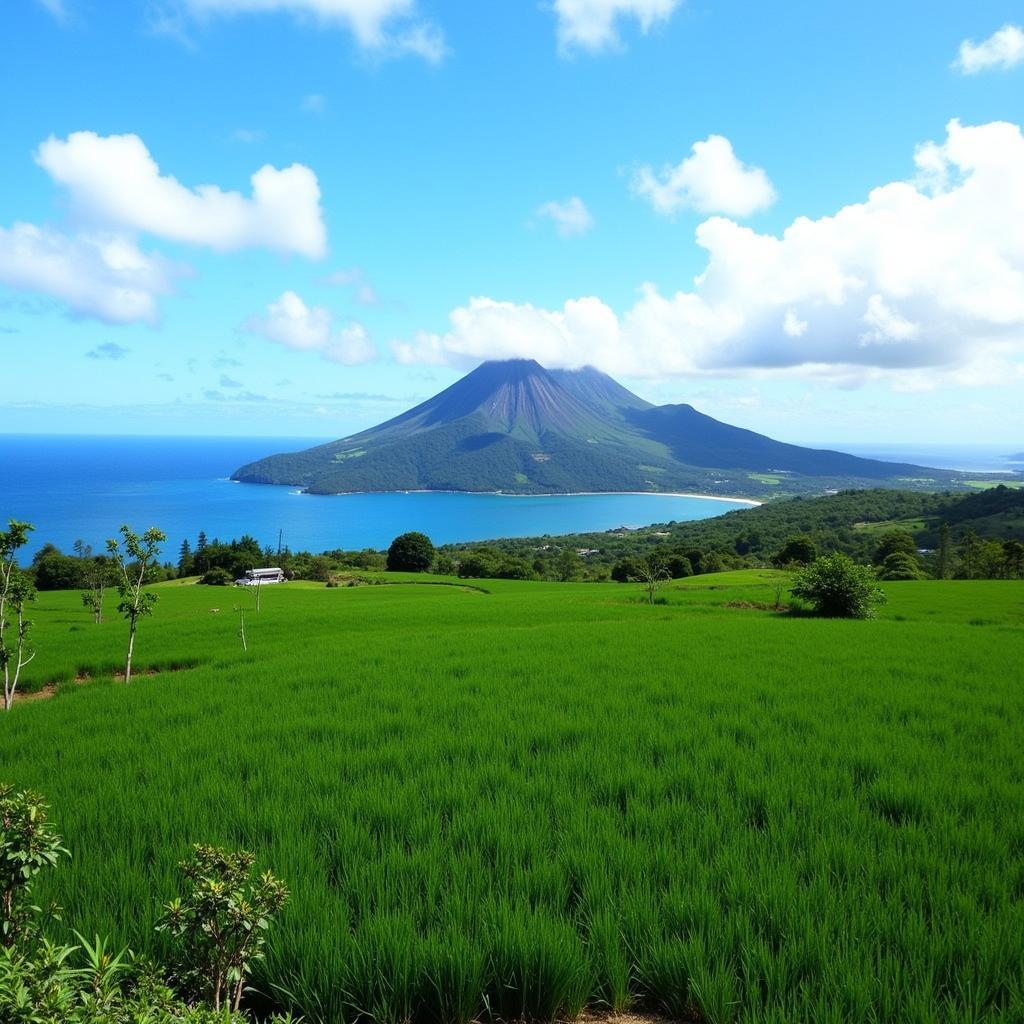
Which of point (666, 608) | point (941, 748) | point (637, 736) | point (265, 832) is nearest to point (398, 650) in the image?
point (637, 736)

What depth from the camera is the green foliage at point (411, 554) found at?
219 feet

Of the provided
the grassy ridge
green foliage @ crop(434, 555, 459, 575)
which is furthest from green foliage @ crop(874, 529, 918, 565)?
the grassy ridge

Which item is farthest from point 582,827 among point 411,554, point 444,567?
point 411,554

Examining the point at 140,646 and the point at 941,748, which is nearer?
the point at 941,748

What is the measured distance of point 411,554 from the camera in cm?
6662

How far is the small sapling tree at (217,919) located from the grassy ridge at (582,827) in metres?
0.70

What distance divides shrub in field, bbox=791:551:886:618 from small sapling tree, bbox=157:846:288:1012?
75.5 ft

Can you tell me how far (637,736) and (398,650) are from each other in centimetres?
802

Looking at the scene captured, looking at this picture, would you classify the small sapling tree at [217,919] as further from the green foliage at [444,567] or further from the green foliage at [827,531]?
the green foliage at [444,567]

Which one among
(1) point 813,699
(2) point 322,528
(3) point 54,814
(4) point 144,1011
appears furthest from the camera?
(2) point 322,528

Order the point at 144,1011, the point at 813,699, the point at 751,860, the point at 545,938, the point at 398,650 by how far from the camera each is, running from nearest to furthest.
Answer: the point at 144,1011, the point at 545,938, the point at 751,860, the point at 813,699, the point at 398,650

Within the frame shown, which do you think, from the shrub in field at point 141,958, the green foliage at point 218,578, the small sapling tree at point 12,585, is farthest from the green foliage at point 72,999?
the green foliage at point 218,578

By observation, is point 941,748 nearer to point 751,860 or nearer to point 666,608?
point 751,860

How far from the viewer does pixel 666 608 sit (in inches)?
984
